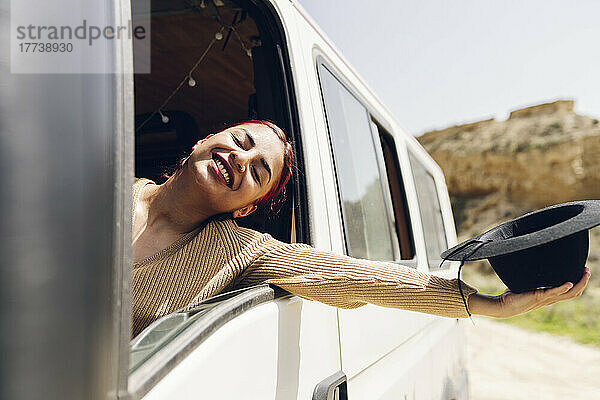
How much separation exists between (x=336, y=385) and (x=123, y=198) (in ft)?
3.34

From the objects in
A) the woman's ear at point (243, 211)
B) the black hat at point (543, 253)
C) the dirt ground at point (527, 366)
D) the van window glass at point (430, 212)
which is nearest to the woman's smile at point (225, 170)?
the woman's ear at point (243, 211)

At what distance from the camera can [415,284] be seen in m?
1.32

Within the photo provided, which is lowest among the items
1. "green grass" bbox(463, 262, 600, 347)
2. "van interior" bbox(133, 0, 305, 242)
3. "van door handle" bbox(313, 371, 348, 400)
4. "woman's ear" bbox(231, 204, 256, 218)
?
"green grass" bbox(463, 262, 600, 347)

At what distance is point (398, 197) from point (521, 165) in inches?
1212

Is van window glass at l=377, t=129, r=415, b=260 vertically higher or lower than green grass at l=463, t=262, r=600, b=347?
higher

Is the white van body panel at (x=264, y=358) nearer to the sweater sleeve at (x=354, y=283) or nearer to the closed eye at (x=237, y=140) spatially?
the sweater sleeve at (x=354, y=283)

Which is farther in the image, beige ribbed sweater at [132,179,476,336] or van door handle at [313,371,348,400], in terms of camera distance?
van door handle at [313,371,348,400]

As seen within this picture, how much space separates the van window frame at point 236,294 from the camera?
0.65 m

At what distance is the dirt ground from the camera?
26.0 ft

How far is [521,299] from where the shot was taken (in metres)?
1.23

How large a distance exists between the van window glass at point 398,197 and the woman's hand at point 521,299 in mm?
1646

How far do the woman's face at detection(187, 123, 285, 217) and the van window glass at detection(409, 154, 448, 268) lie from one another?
196 cm

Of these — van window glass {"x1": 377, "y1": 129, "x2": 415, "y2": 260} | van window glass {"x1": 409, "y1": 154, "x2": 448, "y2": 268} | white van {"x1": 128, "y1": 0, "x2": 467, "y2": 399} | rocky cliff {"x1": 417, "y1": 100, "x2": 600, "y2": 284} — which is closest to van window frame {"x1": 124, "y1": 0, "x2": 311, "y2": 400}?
white van {"x1": 128, "y1": 0, "x2": 467, "y2": 399}

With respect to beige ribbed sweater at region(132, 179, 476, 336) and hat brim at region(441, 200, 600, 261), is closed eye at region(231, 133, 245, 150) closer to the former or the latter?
beige ribbed sweater at region(132, 179, 476, 336)
